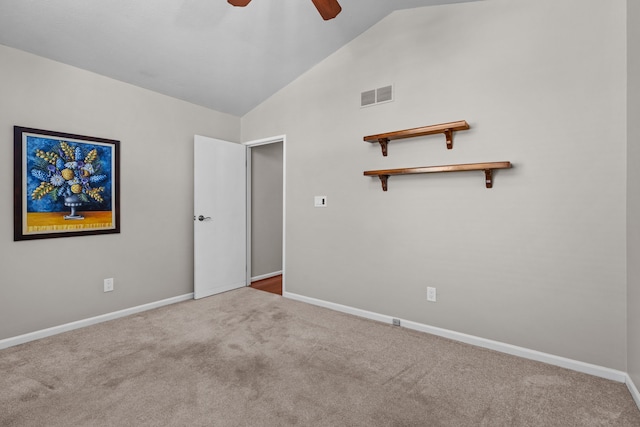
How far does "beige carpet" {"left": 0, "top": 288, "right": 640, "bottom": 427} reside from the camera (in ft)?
5.75

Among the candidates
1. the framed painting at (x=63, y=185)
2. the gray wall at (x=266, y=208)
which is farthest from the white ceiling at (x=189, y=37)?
the gray wall at (x=266, y=208)

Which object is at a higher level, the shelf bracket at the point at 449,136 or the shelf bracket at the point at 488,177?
the shelf bracket at the point at 449,136

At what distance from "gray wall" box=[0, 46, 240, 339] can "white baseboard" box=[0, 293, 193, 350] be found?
0.15 ft

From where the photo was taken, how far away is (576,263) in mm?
2230

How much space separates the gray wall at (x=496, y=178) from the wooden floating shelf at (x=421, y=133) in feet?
0.30

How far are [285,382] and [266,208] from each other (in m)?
3.05

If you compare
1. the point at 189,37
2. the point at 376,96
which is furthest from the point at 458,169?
the point at 189,37

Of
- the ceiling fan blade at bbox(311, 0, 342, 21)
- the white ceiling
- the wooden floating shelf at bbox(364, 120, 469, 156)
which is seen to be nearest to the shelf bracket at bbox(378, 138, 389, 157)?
the wooden floating shelf at bbox(364, 120, 469, 156)

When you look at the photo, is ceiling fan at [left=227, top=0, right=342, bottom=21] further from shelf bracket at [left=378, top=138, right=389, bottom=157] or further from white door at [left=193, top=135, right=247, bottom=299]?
white door at [left=193, top=135, right=247, bottom=299]

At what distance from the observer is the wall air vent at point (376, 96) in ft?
10.1

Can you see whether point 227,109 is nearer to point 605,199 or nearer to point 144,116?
point 144,116

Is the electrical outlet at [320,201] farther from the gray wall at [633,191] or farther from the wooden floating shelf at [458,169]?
the gray wall at [633,191]

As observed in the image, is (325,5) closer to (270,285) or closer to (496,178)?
(496,178)

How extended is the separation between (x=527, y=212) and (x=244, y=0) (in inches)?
92.7
